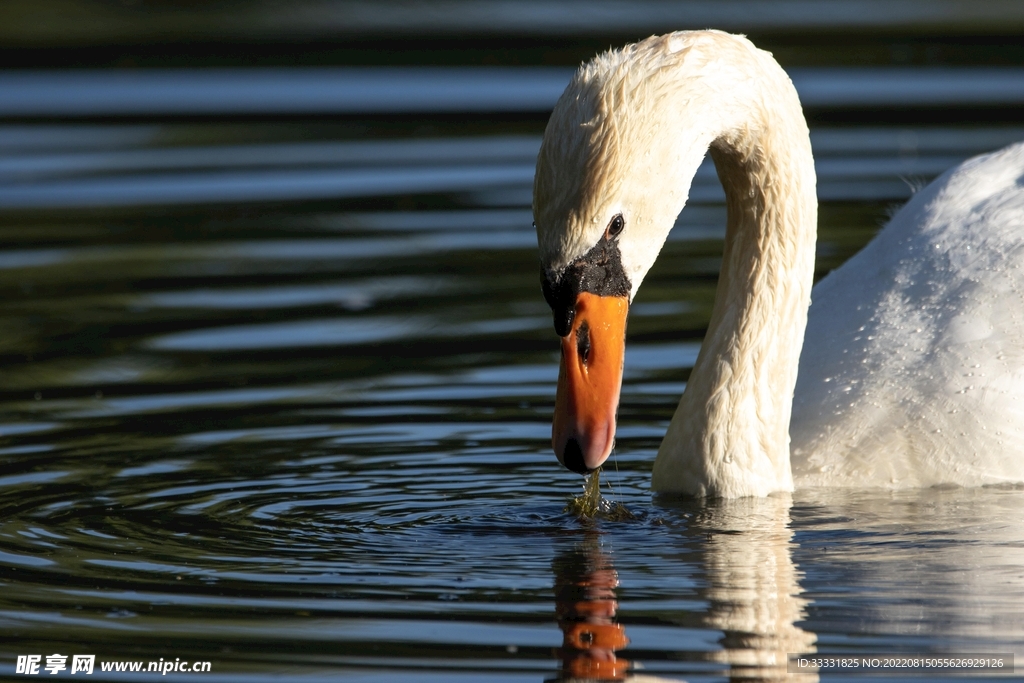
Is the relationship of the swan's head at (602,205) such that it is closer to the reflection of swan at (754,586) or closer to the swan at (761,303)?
the swan at (761,303)

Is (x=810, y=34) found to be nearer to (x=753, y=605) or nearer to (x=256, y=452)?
(x=256, y=452)

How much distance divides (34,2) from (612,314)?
1313cm

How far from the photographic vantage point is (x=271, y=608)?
6301 mm

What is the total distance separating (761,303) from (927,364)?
2.42 feet

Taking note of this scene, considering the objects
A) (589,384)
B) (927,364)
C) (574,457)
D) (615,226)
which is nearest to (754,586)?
(574,457)

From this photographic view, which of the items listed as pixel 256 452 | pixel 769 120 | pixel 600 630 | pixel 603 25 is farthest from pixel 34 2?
pixel 600 630

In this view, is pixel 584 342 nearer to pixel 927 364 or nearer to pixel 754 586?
pixel 754 586

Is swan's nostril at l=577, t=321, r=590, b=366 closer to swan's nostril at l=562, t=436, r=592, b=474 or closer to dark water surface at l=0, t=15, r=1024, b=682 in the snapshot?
swan's nostril at l=562, t=436, r=592, b=474

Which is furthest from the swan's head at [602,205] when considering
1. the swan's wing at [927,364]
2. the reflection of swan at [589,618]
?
the swan's wing at [927,364]

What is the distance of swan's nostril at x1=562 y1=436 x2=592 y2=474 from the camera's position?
22.5ft

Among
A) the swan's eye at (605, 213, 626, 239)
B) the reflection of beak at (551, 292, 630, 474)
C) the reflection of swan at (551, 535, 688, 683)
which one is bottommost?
→ the reflection of swan at (551, 535, 688, 683)

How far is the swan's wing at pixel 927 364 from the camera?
7.85 metres

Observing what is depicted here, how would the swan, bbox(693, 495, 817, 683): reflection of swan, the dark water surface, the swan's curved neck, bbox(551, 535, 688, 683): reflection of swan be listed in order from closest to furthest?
bbox(551, 535, 688, 683): reflection of swan
bbox(693, 495, 817, 683): reflection of swan
the dark water surface
the swan
the swan's curved neck

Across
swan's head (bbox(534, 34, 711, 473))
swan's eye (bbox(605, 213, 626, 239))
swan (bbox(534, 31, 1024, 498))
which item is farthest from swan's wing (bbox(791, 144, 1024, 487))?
swan's eye (bbox(605, 213, 626, 239))
